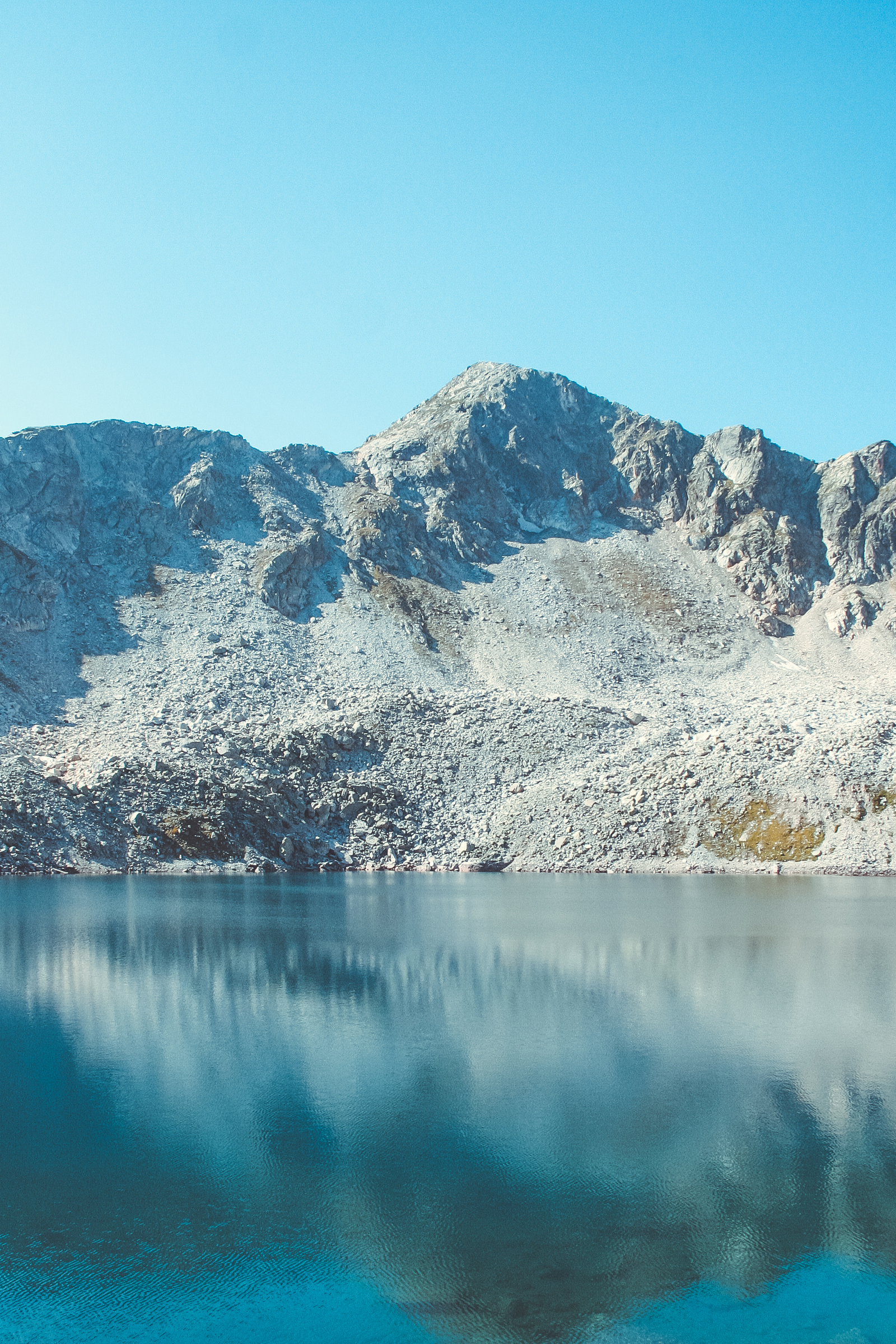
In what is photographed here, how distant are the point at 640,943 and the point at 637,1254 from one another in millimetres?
22980

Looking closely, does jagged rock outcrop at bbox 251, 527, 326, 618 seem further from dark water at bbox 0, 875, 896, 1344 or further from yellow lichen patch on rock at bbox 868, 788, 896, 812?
dark water at bbox 0, 875, 896, 1344

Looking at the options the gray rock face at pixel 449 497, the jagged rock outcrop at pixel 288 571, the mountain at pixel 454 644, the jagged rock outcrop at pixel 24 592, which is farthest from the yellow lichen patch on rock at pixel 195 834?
the jagged rock outcrop at pixel 288 571

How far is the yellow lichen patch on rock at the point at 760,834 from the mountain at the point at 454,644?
0.57 ft

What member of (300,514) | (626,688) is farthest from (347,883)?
(300,514)

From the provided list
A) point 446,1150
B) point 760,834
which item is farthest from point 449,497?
point 446,1150

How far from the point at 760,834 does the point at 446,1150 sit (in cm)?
5914

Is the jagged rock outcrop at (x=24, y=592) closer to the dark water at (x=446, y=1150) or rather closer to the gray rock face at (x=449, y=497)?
the gray rock face at (x=449, y=497)

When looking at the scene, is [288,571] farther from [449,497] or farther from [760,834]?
[760,834]

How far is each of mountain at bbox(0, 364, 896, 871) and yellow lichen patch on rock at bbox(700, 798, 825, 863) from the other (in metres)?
0.17

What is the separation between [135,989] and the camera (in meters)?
25.0

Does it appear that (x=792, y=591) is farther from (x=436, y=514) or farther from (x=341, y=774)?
(x=341, y=774)

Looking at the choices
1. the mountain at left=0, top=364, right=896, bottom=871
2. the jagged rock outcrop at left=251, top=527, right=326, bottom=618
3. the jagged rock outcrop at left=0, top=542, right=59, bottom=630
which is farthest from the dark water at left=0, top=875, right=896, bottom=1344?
the jagged rock outcrop at left=251, top=527, right=326, bottom=618

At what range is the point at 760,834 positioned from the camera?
68.7 m

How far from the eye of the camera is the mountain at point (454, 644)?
70.8 meters
